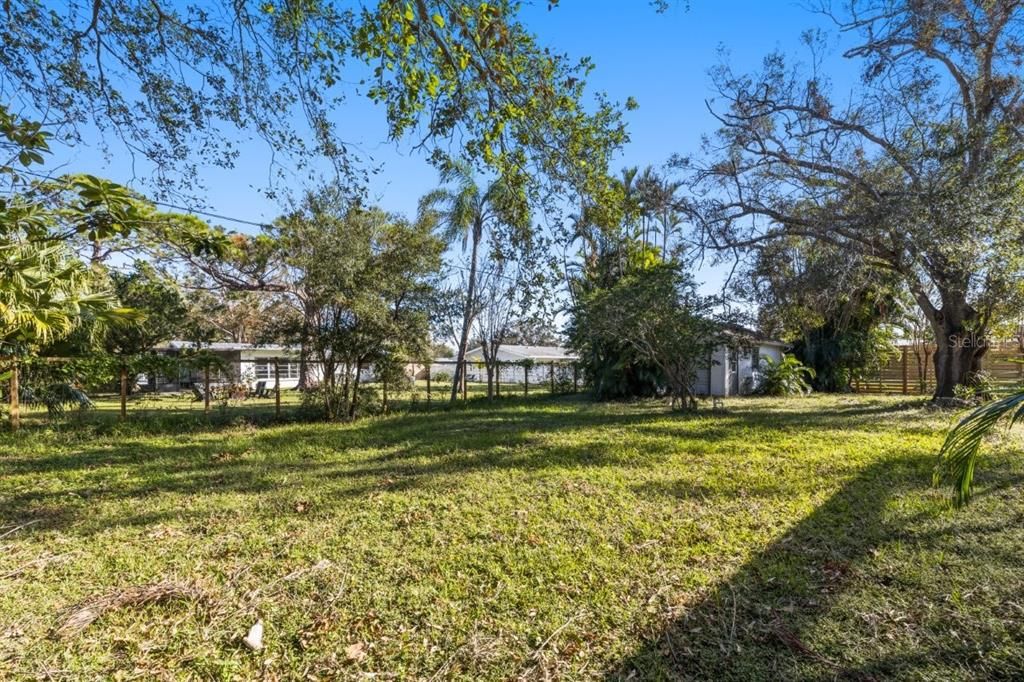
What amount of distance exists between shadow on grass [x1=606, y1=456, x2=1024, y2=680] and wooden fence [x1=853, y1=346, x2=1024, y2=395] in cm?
1698

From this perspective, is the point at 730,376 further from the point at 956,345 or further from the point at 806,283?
the point at 806,283

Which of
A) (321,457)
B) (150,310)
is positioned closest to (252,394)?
(150,310)

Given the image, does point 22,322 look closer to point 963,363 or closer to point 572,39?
point 572,39

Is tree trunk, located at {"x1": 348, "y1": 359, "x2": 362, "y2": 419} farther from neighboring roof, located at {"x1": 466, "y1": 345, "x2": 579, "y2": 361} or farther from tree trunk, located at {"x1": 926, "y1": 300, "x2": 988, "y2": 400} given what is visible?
neighboring roof, located at {"x1": 466, "y1": 345, "x2": 579, "y2": 361}

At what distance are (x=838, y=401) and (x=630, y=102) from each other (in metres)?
12.6

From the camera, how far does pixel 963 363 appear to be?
12.0m

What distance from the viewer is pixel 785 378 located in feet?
56.2

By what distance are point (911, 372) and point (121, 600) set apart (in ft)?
76.2

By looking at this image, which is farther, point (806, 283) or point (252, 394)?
point (252, 394)

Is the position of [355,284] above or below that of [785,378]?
above

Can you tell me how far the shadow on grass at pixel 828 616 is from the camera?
8.14 feet

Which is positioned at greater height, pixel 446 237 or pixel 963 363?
pixel 446 237

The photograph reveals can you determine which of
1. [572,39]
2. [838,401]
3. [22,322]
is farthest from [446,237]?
[22,322]

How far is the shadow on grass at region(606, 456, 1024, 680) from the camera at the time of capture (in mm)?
2480
